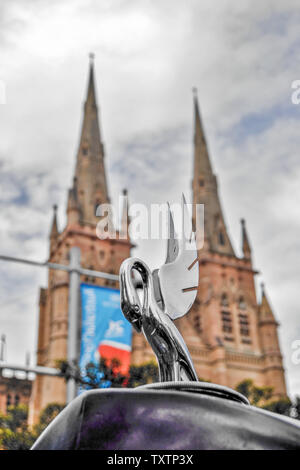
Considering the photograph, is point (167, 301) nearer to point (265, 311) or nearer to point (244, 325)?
point (244, 325)

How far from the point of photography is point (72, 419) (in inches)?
77.9

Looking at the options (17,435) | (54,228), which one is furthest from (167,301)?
(54,228)

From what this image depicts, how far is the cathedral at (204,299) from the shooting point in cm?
4422

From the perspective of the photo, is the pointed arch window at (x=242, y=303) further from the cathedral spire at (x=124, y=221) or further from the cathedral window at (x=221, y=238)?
the cathedral spire at (x=124, y=221)

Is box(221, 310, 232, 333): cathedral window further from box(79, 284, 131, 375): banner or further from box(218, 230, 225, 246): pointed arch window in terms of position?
box(79, 284, 131, 375): banner

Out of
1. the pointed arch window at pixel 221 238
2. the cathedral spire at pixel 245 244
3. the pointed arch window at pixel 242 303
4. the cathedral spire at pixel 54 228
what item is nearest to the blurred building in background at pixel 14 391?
the cathedral spire at pixel 54 228

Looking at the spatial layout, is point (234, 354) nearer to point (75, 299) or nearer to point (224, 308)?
point (224, 308)

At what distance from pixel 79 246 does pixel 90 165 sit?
9.55 metres

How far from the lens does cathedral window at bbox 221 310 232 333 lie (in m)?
48.4

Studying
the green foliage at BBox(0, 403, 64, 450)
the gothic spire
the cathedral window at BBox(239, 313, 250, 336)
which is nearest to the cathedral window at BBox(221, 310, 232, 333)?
the cathedral window at BBox(239, 313, 250, 336)

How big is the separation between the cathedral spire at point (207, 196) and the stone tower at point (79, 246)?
8427 millimetres

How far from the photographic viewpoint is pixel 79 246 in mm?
45594

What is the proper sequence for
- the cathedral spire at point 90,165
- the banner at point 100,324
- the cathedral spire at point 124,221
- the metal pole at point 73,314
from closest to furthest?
the metal pole at point 73,314 < the banner at point 100,324 < the cathedral spire at point 124,221 < the cathedral spire at point 90,165

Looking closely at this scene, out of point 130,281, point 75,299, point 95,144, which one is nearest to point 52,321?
point 95,144
